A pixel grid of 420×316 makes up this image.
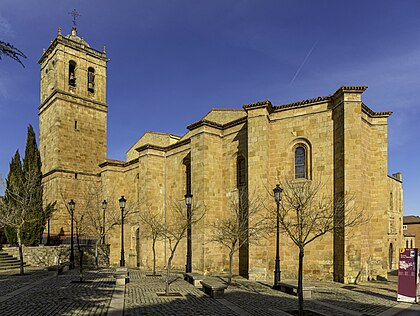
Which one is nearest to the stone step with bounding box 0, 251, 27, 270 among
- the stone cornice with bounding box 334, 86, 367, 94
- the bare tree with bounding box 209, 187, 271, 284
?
the bare tree with bounding box 209, 187, 271, 284

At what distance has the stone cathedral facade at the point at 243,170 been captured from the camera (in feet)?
55.4

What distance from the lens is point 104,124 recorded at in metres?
35.3

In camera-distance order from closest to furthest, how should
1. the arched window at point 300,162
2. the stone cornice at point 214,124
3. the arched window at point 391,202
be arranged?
the arched window at point 300,162 < the stone cornice at point 214,124 < the arched window at point 391,202

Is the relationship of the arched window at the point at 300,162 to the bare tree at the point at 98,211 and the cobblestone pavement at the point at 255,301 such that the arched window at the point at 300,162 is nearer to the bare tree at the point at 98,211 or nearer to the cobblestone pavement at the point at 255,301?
the cobblestone pavement at the point at 255,301

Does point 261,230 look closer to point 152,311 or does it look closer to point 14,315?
point 152,311

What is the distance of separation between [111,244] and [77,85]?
53.1ft

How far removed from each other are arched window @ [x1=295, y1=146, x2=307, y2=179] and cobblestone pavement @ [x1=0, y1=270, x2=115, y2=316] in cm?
1122

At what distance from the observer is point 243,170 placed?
21047 mm

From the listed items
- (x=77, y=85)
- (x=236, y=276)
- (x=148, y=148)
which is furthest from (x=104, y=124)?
(x=236, y=276)

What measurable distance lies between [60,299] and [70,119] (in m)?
24.9

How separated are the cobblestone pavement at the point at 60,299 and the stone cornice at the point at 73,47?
25315 millimetres

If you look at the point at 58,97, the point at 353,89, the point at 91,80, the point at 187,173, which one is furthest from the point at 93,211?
the point at 353,89

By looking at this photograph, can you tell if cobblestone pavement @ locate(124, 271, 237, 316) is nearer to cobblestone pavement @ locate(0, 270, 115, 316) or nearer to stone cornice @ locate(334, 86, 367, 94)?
cobblestone pavement @ locate(0, 270, 115, 316)

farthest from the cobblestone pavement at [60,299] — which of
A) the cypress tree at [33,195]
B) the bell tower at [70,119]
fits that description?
the bell tower at [70,119]
